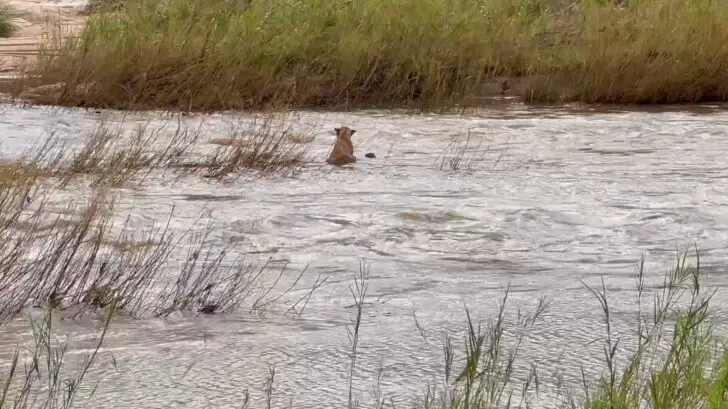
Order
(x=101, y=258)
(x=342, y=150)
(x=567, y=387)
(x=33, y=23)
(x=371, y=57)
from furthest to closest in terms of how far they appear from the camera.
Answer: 1. (x=33, y=23)
2. (x=371, y=57)
3. (x=342, y=150)
4. (x=101, y=258)
5. (x=567, y=387)

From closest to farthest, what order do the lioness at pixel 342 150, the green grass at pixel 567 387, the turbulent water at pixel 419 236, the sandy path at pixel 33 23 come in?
the green grass at pixel 567 387
the turbulent water at pixel 419 236
the lioness at pixel 342 150
the sandy path at pixel 33 23

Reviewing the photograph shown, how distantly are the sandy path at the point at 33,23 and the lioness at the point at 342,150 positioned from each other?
14.9 ft

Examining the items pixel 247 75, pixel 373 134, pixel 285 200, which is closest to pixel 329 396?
pixel 285 200

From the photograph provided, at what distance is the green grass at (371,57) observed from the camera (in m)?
10.4

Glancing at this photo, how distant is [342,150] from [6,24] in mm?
8255

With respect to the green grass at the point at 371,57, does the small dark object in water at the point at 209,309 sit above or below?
below

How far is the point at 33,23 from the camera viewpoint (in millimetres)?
16594

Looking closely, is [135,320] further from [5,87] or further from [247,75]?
[5,87]

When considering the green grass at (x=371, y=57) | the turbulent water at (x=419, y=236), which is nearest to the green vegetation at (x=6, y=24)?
the green grass at (x=371, y=57)

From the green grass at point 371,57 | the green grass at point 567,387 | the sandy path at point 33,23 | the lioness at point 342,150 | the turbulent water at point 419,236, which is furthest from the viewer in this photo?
the sandy path at point 33,23

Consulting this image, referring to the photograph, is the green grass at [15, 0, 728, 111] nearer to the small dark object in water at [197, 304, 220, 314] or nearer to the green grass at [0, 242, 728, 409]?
the small dark object in water at [197, 304, 220, 314]

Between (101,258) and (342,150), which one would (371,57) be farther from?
(101,258)

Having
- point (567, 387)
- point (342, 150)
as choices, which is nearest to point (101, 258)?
point (567, 387)

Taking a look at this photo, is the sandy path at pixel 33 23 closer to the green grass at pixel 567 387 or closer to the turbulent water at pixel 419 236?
Answer: the turbulent water at pixel 419 236
